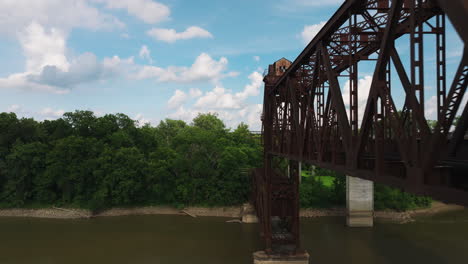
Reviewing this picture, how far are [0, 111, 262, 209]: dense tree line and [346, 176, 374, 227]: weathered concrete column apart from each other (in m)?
11.4

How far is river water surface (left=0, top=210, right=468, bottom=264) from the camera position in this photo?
22.5 metres

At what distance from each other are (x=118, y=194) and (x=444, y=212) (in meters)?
39.3

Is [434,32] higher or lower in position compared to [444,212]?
higher

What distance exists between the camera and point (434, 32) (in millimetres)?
5184

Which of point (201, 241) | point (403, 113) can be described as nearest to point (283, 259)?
point (201, 241)

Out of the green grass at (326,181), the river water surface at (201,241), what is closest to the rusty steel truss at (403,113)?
the river water surface at (201,241)

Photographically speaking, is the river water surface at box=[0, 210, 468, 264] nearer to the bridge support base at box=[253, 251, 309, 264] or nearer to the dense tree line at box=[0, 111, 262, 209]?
the dense tree line at box=[0, 111, 262, 209]

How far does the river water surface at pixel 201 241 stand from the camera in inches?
886

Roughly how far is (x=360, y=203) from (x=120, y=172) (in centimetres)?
2675

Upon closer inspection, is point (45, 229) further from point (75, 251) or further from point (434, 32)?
point (434, 32)

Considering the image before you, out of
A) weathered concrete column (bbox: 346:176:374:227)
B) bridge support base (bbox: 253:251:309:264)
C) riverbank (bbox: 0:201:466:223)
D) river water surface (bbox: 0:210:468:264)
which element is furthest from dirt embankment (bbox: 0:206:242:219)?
bridge support base (bbox: 253:251:309:264)

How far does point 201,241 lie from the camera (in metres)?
26.0

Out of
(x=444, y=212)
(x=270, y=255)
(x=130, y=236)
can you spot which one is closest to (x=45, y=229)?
(x=130, y=236)

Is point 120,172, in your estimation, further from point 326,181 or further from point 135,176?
point 326,181
